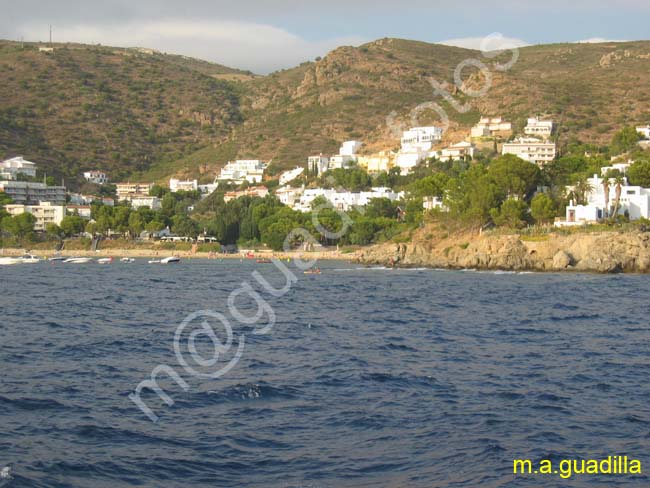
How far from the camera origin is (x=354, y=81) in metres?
166

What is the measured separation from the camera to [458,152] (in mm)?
107875

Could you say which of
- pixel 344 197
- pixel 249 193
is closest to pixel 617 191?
pixel 344 197

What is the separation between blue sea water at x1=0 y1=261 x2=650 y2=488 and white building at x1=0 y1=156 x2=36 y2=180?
9133 centimetres

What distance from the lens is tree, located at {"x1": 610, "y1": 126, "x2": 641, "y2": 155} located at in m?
94.2

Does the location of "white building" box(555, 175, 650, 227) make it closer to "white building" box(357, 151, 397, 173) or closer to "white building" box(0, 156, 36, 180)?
"white building" box(357, 151, 397, 173)

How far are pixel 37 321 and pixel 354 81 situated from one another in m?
139

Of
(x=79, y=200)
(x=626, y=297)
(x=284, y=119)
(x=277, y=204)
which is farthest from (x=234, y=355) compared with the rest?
(x=284, y=119)

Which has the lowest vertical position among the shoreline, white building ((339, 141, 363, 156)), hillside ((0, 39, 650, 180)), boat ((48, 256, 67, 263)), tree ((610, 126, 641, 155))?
boat ((48, 256, 67, 263))

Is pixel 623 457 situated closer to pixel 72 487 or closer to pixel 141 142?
pixel 72 487

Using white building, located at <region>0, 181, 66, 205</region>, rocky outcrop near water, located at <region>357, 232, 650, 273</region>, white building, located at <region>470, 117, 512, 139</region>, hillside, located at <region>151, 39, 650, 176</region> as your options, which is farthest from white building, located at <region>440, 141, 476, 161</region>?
white building, located at <region>0, 181, 66, 205</region>

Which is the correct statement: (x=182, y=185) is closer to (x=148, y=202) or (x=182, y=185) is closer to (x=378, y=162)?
(x=148, y=202)

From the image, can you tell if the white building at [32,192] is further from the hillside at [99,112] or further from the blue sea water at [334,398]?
the blue sea water at [334,398]

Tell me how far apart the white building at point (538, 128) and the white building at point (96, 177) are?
63.6 m

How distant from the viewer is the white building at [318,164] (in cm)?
12004
